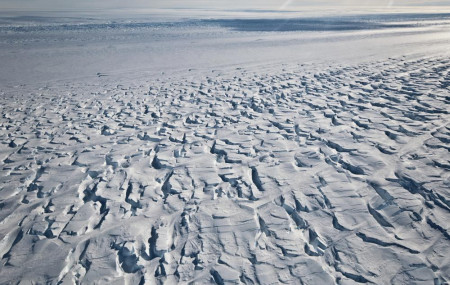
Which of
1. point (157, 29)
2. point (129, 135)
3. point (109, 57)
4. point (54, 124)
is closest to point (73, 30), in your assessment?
point (157, 29)

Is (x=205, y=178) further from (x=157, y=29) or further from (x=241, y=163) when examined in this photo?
(x=157, y=29)

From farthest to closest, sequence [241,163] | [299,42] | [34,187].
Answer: [299,42]
[241,163]
[34,187]

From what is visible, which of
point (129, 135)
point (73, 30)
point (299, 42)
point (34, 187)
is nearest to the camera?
point (34, 187)

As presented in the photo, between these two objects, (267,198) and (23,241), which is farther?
(267,198)
